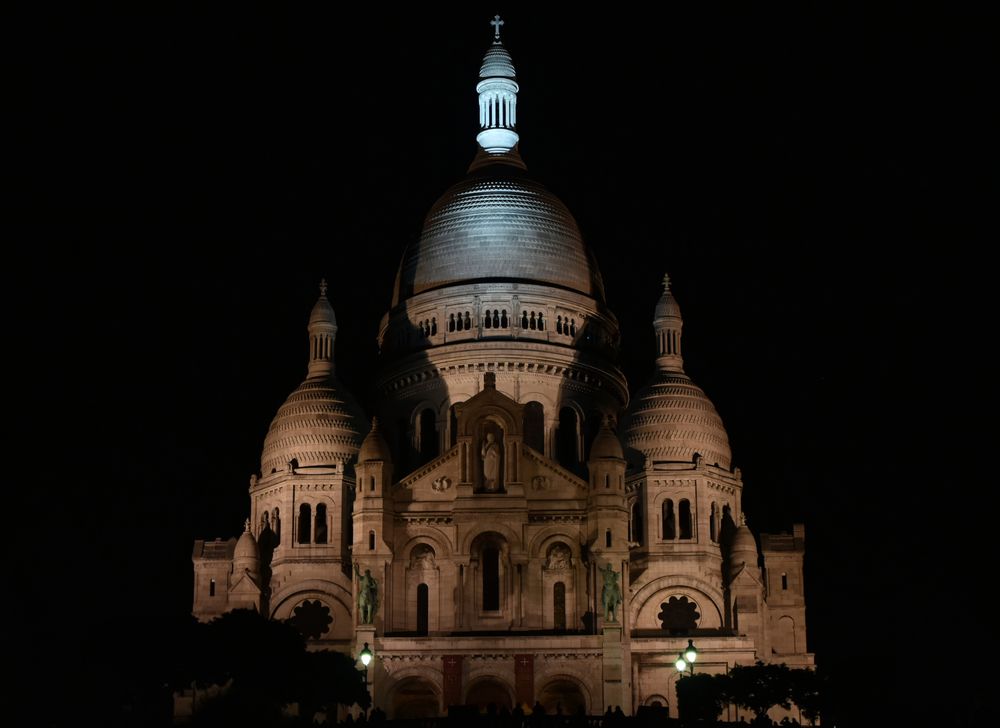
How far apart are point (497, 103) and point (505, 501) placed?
100ft

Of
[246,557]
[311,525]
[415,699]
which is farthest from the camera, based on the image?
[311,525]

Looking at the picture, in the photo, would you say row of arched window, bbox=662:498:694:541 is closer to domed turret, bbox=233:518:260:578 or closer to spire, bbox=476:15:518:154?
domed turret, bbox=233:518:260:578

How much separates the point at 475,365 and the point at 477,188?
35.3 feet

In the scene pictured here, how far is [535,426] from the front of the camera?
4284 inches

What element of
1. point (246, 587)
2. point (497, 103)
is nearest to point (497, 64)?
point (497, 103)

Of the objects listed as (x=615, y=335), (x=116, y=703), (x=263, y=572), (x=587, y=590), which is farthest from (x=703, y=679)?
(x=615, y=335)

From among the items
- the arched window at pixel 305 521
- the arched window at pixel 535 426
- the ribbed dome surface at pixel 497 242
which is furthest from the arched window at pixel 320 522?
the ribbed dome surface at pixel 497 242

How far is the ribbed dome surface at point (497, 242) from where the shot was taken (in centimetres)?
11250

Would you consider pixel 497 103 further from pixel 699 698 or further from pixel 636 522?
pixel 699 698

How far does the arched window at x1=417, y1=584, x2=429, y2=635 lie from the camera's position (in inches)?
3812

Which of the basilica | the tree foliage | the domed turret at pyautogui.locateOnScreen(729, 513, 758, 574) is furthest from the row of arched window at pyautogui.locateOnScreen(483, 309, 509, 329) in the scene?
the tree foliage

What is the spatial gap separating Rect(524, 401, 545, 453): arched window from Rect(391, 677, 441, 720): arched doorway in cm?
1735

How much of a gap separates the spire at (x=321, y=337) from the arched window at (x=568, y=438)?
443 inches

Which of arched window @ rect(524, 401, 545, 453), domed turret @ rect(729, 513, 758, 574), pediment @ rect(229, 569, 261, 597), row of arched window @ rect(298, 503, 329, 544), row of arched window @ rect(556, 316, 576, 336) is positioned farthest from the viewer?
row of arched window @ rect(556, 316, 576, 336)
